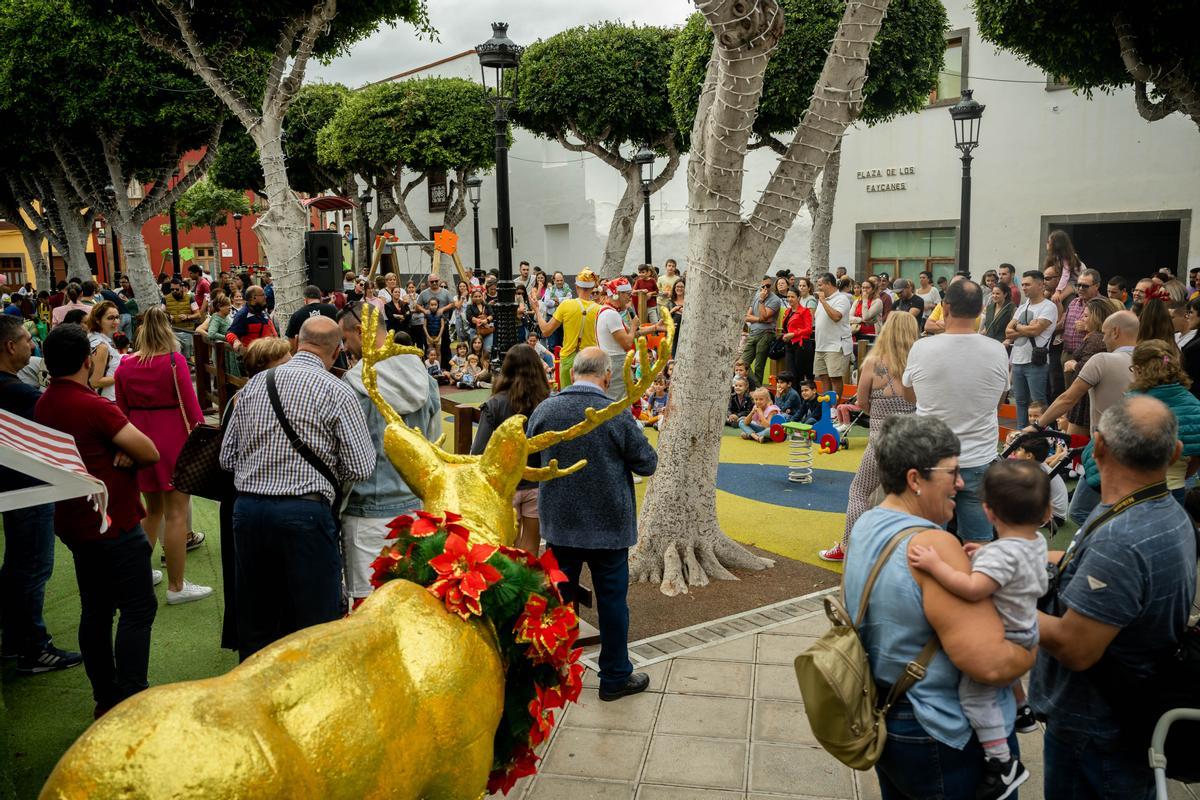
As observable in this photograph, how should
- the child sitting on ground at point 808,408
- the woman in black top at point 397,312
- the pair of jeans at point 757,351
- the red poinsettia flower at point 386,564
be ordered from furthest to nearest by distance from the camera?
the woman in black top at point 397,312 → the pair of jeans at point 757,351 → the child sitting on ground at point 808,408 → the red poinsettia flower at point 386,564

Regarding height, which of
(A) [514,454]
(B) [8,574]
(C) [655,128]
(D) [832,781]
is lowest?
(D) [832,781]

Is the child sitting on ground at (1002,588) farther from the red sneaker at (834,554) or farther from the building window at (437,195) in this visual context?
the building window at (437,195)

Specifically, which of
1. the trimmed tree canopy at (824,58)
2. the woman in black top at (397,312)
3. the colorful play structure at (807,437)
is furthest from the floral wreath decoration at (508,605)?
the trimmed tree canopy at (824,58)

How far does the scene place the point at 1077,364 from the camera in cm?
862

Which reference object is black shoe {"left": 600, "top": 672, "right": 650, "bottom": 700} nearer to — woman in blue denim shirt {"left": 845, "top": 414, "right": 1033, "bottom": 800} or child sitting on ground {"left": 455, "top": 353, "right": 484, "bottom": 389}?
woman in blue denim shirt {"left": 845, "top": 414, "right": 1033, "bottom": 800}

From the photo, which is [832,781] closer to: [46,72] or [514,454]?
[514,454]

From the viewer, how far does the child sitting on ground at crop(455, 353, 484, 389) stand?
54.8 ft

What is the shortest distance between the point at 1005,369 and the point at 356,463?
3.88m

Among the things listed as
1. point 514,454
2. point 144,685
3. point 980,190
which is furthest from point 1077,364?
point 980,190

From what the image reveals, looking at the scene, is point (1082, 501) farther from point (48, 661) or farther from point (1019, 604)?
point (48, 661)

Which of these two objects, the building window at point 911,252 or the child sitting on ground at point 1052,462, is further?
the building window at point 911,252

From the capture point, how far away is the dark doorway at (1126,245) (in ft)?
70.5

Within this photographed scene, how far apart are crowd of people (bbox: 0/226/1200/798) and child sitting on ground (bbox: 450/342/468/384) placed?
7.25 meters

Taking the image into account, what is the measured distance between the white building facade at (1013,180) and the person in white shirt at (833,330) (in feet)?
31.3
